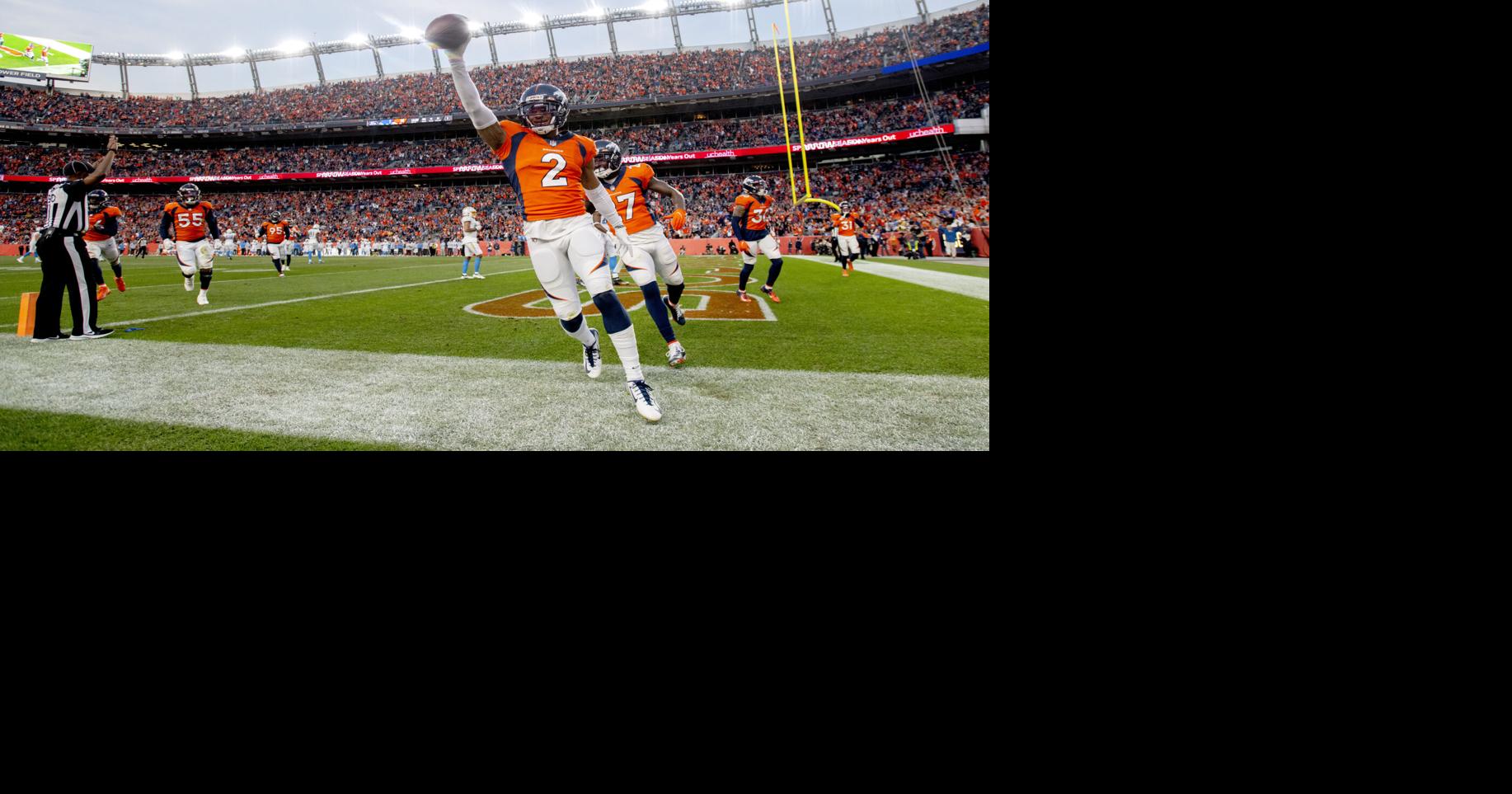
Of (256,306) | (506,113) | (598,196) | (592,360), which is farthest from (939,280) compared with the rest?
(506,113)

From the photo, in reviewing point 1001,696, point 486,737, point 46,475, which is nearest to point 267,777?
point 486,737

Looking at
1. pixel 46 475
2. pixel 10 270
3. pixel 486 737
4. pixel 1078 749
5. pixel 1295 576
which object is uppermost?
pixel 10 270

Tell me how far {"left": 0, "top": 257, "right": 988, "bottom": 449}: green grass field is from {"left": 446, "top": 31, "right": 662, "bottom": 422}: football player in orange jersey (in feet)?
1.49

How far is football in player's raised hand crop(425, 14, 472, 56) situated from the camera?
8.21 ft

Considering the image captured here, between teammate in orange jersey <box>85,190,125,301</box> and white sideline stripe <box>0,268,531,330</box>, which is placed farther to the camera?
teammate in orange jersey <box>85,190,125,301</box>

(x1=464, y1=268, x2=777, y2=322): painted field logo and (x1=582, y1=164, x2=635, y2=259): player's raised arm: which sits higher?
(x1=582, y1=164, x2=635, y2=259): player's raised arm

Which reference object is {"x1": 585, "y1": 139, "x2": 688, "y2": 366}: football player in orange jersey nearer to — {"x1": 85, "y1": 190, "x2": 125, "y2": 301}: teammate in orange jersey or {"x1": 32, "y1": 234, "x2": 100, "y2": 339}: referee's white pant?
{"x1": 32, "y1": 234, "x2": 100, "y2": 339}: referee's white pant

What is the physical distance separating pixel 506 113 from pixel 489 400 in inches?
1045

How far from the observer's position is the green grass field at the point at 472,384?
2740mm

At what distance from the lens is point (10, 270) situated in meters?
14.2

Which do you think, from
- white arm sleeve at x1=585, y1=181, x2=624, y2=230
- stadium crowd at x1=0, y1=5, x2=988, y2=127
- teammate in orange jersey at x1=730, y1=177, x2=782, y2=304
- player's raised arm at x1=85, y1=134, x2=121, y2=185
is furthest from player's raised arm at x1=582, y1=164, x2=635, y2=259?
stadium crowd at x1=0, y1=5, x2=988, y2=127

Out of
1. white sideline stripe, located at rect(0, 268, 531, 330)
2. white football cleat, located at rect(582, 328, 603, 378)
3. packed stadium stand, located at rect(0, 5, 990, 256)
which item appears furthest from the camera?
packed stadium stand, located at rect(0, 5, 990, 256)

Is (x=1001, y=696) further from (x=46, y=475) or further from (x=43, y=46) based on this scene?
(x=43, y=46)

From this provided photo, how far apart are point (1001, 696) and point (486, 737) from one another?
863 mm
